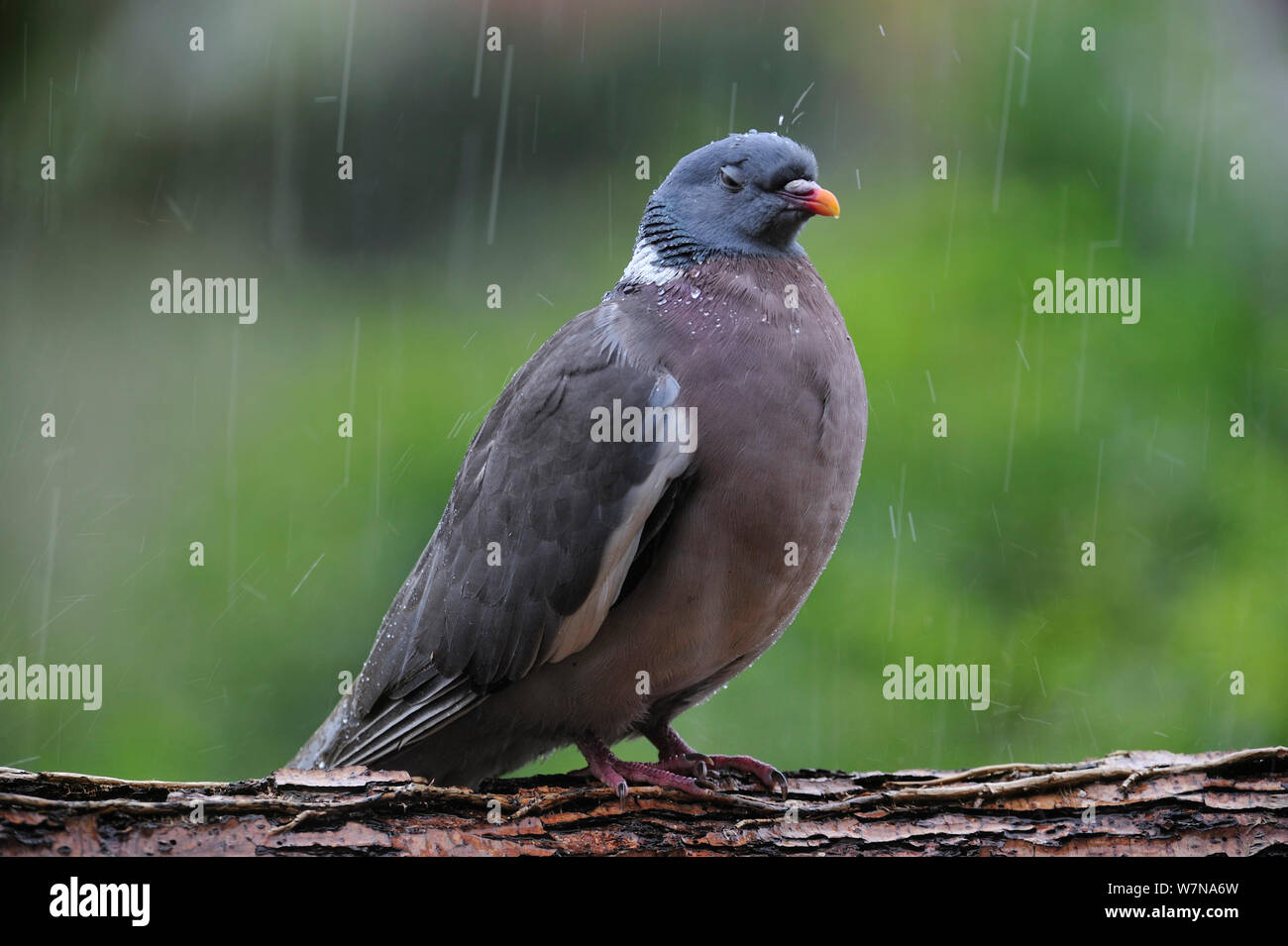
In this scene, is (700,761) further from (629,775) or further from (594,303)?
(594,303)

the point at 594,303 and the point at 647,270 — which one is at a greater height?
the point at 594,303

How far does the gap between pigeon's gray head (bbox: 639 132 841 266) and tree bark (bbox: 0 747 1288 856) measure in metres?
1.44

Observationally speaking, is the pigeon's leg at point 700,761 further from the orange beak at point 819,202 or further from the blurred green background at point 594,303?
the orange beak at point 819,202

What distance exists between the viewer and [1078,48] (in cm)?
602

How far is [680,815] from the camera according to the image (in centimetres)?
300

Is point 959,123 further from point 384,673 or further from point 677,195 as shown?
point 384,673

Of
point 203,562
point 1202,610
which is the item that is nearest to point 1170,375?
point 1202,610

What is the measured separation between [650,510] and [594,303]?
2975mm

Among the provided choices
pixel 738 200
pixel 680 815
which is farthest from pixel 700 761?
pixel 738 200

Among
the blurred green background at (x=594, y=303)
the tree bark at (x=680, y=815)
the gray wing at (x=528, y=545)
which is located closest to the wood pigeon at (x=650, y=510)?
the gray wing at (x=528, y=545)

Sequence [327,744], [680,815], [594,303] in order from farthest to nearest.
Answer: [594,303] → [327,744] → [680,815]

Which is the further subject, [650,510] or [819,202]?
[819,202]

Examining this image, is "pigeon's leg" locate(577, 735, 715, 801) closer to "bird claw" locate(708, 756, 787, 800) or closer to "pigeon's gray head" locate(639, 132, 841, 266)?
"bird claw" locate(708, 756, 787, 800)

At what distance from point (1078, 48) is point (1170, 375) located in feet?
5.78
